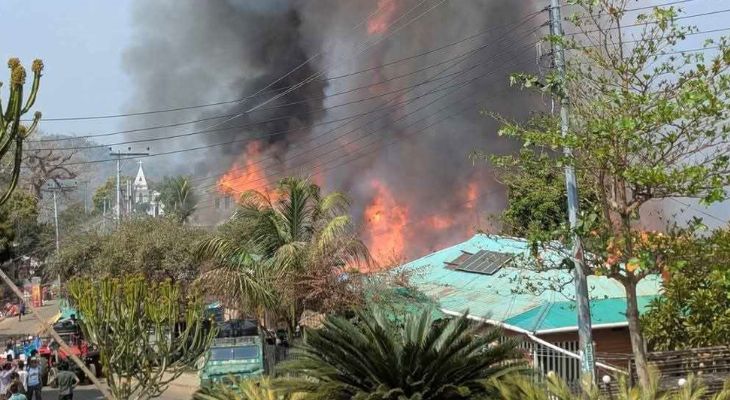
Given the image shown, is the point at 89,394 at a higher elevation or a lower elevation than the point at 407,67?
lower

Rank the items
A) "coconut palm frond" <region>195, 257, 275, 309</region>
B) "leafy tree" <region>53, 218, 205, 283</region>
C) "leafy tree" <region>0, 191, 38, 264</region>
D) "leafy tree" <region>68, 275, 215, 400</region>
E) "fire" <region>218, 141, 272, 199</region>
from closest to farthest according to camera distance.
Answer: "leafy tree" <region>68, 275, 215, 400</region> → "coconut palm frond" <region>195, 257, 275, 309</region> → "leafy tree" <region>53, 218, 205, 283</region> → "leafy tree" <region>0, 191, 38, 264</region> → "fire" <region>218, 141, 272, 199</region>

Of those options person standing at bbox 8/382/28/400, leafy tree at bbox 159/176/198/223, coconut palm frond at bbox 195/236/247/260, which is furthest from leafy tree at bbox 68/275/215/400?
leafy tree at bbox 159/176/198/223

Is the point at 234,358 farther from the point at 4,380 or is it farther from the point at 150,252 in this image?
the point at 150,252

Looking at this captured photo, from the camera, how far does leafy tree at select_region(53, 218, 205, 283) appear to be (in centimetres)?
2531

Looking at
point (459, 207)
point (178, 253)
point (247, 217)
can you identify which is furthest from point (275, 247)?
point (459, 207)

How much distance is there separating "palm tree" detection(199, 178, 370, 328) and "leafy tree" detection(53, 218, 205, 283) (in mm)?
5064

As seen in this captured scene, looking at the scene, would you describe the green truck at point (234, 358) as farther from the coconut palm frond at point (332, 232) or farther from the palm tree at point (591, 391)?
the palm tree at point (591, 391)

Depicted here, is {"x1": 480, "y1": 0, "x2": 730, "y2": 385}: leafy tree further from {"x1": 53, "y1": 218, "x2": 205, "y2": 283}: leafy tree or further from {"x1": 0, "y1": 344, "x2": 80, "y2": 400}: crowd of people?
{"x1": 53, "y1": 218, "x2": 205, "y2": 283}: leafy tree

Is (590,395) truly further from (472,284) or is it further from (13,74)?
(472,284)

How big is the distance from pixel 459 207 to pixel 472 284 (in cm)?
1640

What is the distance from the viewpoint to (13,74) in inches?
401

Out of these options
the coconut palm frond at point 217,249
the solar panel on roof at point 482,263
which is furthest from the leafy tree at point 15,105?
the solar panel on roof at point 482,263

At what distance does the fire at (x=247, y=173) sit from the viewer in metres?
40.6

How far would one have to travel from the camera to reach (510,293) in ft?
53.7
